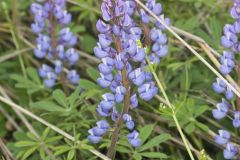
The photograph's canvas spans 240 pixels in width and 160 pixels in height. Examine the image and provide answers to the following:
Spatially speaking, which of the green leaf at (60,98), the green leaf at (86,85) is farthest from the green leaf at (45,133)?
the green leaf at (86,85)

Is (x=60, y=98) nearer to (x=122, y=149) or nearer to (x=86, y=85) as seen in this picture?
(x=86, y=85)

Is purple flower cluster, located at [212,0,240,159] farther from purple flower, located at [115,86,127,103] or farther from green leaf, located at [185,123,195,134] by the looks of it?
purple flower, located at [115,86,127,103]

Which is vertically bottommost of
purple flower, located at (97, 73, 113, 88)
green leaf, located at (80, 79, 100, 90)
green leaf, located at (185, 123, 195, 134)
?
green leaf, located at (185, 123, 195, 134)

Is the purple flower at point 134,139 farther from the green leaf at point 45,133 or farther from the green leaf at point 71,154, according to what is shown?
the green leaf at point 45,133

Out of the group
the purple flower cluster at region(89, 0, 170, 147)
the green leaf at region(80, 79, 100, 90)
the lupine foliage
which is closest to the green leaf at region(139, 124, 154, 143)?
the lupine foliage

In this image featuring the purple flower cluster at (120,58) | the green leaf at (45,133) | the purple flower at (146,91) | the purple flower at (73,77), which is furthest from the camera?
the purple flower at (73,77)

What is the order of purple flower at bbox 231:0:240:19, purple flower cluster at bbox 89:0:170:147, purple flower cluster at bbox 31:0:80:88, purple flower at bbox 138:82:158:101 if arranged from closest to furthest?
purple flower cluster at bbox 89:0:170:147
purple flower at bbox 138:82:158:101
purple flower at bbox 231:0:240:19
purple flower cluster at bbox 31:0:80:88

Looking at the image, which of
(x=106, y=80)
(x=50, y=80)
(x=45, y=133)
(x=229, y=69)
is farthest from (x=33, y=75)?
(x=229, y=69)

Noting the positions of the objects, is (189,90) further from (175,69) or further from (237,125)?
(237,125)
